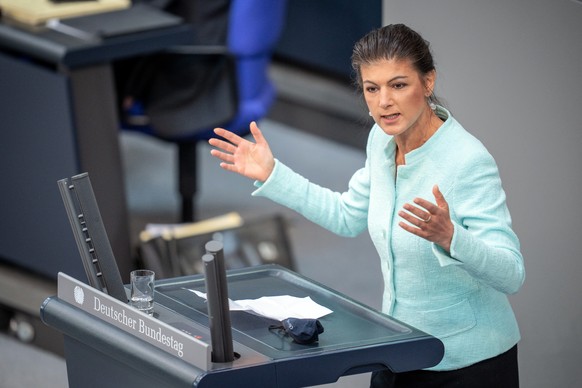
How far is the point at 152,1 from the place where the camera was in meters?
5.29

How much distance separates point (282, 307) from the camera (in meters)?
2.41

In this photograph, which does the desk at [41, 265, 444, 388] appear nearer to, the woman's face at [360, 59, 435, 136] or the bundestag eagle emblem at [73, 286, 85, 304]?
the bundestag eagle emblem at [73, 286, 85, 304]

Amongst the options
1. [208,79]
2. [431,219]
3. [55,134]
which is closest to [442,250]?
[431,219]

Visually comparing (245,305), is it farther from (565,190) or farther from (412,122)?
(565,190)

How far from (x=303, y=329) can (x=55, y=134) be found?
2477 mm

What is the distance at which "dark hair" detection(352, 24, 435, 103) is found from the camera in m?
2.34

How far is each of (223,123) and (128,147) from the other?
6.28 ft

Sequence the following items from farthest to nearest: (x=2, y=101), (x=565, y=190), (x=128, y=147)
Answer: (x=128, y=147)
(x=2, y=101)
(x=565, y=190)

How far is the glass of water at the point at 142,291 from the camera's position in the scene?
2326 mm

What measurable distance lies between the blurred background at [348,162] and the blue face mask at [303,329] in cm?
58

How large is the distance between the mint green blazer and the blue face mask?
260mm

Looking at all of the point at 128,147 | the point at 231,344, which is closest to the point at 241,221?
the point at 128,147

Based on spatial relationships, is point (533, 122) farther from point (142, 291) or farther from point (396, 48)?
point (142, 291)

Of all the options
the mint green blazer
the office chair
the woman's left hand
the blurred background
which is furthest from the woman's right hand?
the office chair
